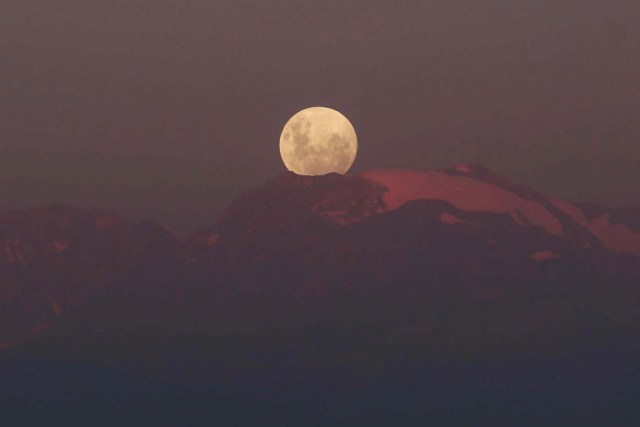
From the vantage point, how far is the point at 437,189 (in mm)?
70750

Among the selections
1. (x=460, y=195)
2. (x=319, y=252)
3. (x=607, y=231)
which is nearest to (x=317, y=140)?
(x=319, y=252)

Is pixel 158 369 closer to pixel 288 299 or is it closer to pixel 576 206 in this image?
pixel 288 299

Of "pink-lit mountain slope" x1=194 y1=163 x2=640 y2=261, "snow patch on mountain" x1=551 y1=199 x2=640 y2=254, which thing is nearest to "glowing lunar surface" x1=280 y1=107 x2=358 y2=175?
"pink-lit mountain slope" x1=194 y1=163 x2=640 y2=261

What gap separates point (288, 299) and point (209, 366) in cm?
713

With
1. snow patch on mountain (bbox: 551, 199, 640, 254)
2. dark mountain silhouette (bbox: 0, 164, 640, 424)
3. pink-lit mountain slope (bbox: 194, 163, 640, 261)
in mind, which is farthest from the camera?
snow patch on mountain (bbox: 551, 199, 640, 254)

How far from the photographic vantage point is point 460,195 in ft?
232

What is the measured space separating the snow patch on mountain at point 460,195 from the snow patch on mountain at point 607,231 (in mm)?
2814

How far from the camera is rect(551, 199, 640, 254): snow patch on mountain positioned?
70750mm

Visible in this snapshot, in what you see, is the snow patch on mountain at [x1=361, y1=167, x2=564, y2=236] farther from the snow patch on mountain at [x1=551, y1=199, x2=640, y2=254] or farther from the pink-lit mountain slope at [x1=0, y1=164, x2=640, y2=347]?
the snow patch on mountain at [x1=551, y1=199, x2=640, y2=254]

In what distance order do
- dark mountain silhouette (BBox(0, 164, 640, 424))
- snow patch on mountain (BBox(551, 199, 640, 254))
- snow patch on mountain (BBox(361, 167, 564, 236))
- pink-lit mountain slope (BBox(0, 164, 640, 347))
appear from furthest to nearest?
snow patch on mountain (BBox(551, 199, 640, 254))
snow patch on mountain (BBox(361, 167, 564, 236))
pink-lit mountain slope (BBox(0, 164, 640, 347))
dark mountain silhouette (BBox(0, 164, 640, 424))

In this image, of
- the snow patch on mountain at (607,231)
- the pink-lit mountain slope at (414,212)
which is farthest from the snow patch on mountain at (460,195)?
the snow patch on mountain at (607,231)

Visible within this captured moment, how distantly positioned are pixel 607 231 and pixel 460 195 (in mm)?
11631

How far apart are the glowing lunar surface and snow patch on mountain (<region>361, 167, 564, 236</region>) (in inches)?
244

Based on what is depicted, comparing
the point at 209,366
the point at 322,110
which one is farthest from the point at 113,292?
the point at 322,110
